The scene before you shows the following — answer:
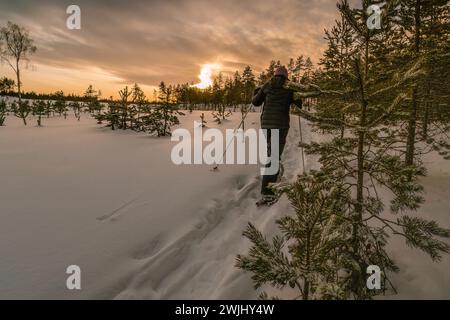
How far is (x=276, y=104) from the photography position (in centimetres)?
541

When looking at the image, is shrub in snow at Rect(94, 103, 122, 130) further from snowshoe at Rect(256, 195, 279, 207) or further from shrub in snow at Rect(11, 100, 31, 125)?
shrub in snow at Rect(11, 100, 31, 125)

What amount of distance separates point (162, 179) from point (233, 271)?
338 centimetres

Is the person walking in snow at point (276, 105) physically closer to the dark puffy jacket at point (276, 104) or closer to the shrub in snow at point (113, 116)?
the dark puffy jacket at point (276, 104)

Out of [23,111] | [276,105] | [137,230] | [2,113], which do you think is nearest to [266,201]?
[276,105]

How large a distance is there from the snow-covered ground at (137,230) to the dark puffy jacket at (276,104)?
155 cm

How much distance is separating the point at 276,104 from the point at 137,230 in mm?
3608

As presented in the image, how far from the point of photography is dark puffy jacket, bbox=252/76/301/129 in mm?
5363

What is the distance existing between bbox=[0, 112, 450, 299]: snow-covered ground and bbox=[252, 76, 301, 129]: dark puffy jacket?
1.55 metres

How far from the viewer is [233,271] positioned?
2.93m

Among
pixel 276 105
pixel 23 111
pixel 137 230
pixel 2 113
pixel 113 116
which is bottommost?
pixel 137 230

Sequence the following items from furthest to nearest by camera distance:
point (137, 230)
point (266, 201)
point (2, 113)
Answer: point (2, 113)
point (266, 201)
point (137, 230)

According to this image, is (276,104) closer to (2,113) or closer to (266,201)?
(266,201)

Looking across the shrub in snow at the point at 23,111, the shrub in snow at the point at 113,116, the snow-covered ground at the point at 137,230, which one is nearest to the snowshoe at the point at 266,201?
the snow-covered ground at the point at 137,230

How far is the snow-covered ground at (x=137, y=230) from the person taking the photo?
2.64 m
